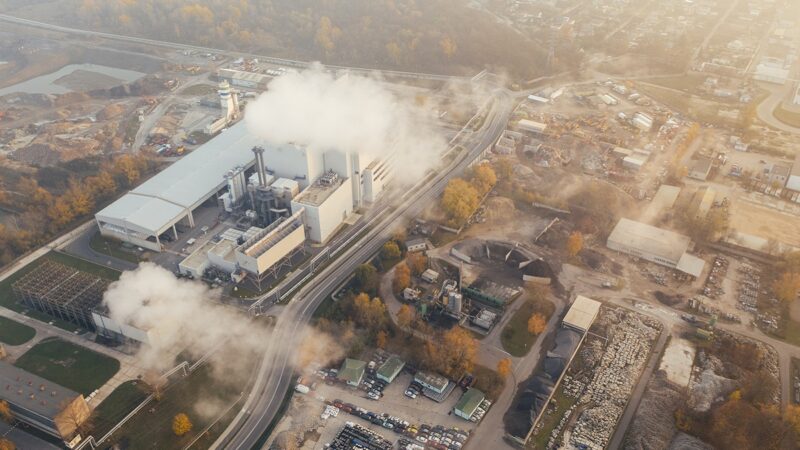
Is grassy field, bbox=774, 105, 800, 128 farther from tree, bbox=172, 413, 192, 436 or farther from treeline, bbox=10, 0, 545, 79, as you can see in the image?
tree, bbox=172, 413, 192, 436

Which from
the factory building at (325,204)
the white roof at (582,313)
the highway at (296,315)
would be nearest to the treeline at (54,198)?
the factory building at (325,204)

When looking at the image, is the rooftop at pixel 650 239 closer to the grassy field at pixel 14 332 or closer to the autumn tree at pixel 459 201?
the autumn tree at pixel 459 201

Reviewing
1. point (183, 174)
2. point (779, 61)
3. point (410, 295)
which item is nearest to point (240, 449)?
point (410, 295)

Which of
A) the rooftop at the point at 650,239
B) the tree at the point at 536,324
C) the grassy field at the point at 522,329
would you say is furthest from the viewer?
the rooftop at the point at 650,239

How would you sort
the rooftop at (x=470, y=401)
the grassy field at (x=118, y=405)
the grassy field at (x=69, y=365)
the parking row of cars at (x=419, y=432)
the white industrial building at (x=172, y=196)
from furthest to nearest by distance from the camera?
the white industrial building at (x=172, y=196), the grassy field at (x=69, y=365), the rooftop at (x=470, y=401), the grassy field at (x=118, y=405), the parking row of cars at (x=419, y=432)

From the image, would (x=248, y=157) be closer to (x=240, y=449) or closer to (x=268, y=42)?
(x=240, y=449)
